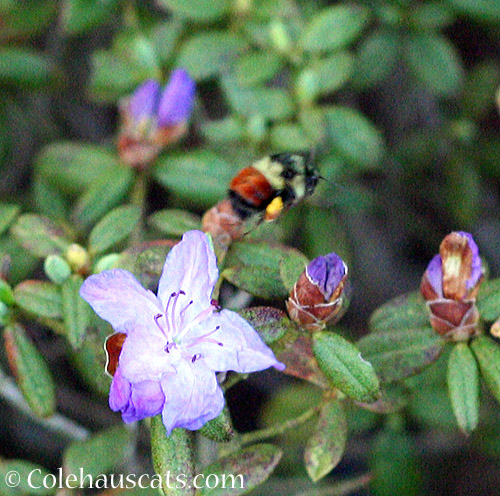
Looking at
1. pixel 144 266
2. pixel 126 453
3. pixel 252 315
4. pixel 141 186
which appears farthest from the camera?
pixel 141 186

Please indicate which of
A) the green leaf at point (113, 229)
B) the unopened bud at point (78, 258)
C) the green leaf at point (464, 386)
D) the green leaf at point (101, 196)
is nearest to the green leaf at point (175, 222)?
the green leaf at point (113, 229)

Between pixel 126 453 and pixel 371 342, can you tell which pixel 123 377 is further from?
pixel 126 453

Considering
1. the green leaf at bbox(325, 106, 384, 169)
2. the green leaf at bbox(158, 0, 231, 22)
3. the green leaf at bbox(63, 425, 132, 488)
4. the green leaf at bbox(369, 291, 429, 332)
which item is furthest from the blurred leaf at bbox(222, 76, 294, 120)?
the green leaf at bbox(63, 425, 132, 488)

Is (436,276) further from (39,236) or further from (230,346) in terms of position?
(39,236)

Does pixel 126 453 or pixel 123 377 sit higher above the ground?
pixel 123 377

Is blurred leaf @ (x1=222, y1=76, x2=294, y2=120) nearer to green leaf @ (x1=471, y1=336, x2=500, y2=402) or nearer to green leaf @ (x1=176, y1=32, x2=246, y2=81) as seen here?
green leaf @ (x1=176, y1=32, x2=246, y2=81)

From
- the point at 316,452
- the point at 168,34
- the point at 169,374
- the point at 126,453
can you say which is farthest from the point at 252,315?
the point at 168,34
